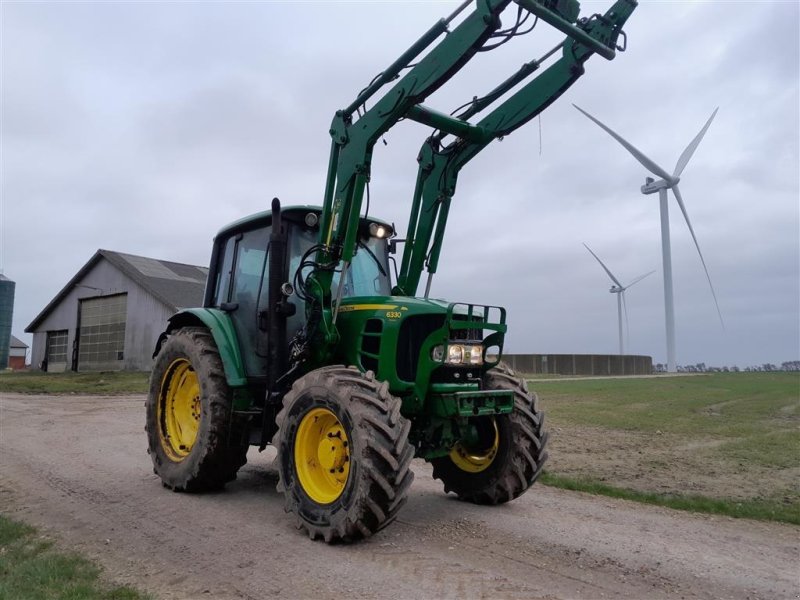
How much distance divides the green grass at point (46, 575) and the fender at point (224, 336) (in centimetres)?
197

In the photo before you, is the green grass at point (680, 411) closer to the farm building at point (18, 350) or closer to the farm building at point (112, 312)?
the farm building at point (112, 312)

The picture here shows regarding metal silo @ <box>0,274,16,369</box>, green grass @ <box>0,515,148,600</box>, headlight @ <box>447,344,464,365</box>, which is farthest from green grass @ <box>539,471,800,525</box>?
metal silo @ <box>0,274,16,369</box>

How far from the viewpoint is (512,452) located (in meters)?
5.82

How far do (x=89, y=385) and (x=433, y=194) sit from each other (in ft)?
72.1

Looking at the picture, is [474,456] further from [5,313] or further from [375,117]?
[5,313]

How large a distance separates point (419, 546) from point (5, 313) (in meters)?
52.3

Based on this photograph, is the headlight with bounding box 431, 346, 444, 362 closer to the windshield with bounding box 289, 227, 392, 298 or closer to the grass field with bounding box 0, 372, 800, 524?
the windshield with bounding box 289, 227, 392, 298

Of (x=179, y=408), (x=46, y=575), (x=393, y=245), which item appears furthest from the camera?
(x=179, y=408)

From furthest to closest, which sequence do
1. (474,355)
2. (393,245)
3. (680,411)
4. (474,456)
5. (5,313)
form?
(5,313)
(680,411)
(393,245)
(474,456)
(474,355)

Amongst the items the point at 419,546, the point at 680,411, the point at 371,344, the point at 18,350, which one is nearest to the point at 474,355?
the point at 371,344

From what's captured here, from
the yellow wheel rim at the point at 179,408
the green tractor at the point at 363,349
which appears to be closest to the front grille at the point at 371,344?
the green tractor at the point at 363,349

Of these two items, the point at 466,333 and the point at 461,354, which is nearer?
the point at 461,354

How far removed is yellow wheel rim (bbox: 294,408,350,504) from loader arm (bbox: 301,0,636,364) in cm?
77

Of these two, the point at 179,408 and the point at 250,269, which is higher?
the point at 250,269
